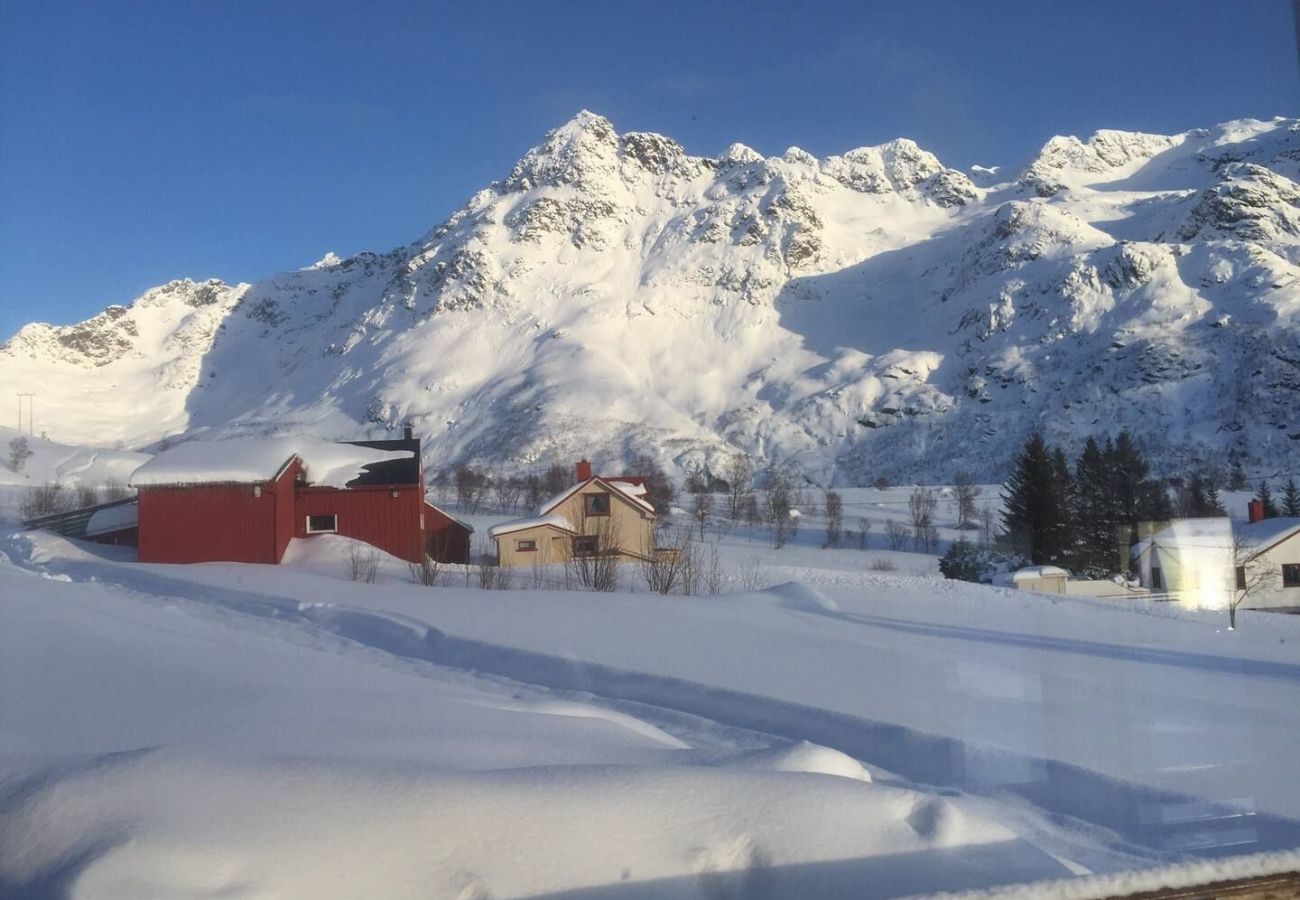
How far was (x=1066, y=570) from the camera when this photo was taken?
7.66 meters

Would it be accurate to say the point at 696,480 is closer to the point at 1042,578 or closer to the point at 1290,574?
the point at 1042,578

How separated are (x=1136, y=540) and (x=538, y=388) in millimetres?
58151

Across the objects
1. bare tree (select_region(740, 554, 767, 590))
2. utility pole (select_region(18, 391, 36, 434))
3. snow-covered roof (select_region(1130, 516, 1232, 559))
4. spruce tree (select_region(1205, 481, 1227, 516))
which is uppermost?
utility pole (select_region(18, 391, 36, 434))

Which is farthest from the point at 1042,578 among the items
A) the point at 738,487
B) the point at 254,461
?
the point at 254,461

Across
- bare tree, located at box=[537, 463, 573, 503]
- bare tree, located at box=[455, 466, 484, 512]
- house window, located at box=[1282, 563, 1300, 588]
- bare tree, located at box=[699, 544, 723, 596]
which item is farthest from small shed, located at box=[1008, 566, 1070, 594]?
bare tree, located at box=[455, 466, 484, 512]

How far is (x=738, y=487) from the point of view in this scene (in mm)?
18672

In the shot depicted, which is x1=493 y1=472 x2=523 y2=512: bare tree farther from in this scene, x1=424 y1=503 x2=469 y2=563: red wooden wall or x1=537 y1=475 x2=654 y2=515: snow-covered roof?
x1=537 y1=475 x2=654 y2=515: snow-covered roof

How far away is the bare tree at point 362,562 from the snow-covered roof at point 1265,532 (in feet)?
49.8

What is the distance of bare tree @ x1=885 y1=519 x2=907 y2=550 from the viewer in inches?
566

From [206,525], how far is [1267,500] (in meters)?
20.5

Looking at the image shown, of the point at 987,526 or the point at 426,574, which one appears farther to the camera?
the point at 426,574

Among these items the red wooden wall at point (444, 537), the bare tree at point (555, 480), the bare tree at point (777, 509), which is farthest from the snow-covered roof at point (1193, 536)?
the red wooden wall at point (444, 537)

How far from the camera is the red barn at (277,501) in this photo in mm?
20188

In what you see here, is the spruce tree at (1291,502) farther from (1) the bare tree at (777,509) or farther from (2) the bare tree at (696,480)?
(2) the bare tree at (696,480)
